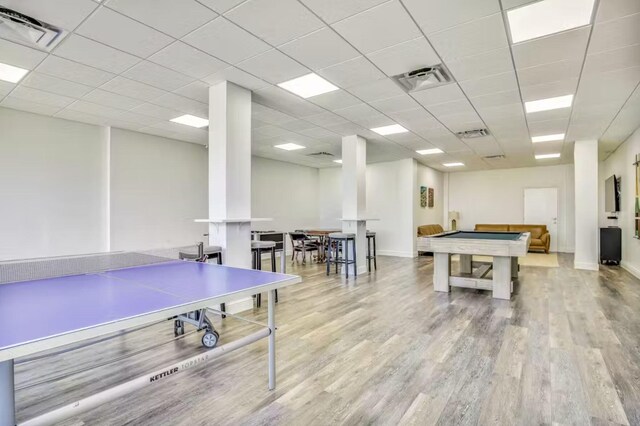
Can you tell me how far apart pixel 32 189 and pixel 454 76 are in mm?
6179

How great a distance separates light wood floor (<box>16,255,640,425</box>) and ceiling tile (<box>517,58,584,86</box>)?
2.73 m

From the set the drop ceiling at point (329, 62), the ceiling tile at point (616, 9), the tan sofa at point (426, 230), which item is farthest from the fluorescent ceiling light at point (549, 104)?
the tan sofa at point (426, 230)

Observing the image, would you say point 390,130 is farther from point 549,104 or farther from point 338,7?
point 338,7

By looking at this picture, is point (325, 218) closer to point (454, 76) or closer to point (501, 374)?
point (454, 76)

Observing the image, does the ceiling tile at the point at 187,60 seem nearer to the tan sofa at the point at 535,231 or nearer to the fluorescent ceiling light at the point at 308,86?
the fluorescent ceiling light at the point at 308,86

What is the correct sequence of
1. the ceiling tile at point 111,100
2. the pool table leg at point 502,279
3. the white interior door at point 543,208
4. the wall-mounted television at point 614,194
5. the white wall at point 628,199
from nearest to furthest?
the ceiling tile at point 111,100
the pool table leg at point 502,279
the white wall at point 628,199
the wall-mounted television at point 614,194
the white interior door at point 543,208

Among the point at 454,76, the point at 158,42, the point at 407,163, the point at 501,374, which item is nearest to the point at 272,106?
the point at 158,42

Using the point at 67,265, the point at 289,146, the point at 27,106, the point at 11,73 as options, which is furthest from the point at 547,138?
the point at 27,106

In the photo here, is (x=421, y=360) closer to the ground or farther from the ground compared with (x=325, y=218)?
closer to the ground

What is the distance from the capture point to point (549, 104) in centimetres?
466

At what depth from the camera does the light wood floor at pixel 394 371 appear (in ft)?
6.52

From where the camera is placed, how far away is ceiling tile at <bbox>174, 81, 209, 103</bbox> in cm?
399

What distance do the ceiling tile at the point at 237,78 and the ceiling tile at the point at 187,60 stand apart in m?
0.08

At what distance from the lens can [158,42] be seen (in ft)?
9.80
